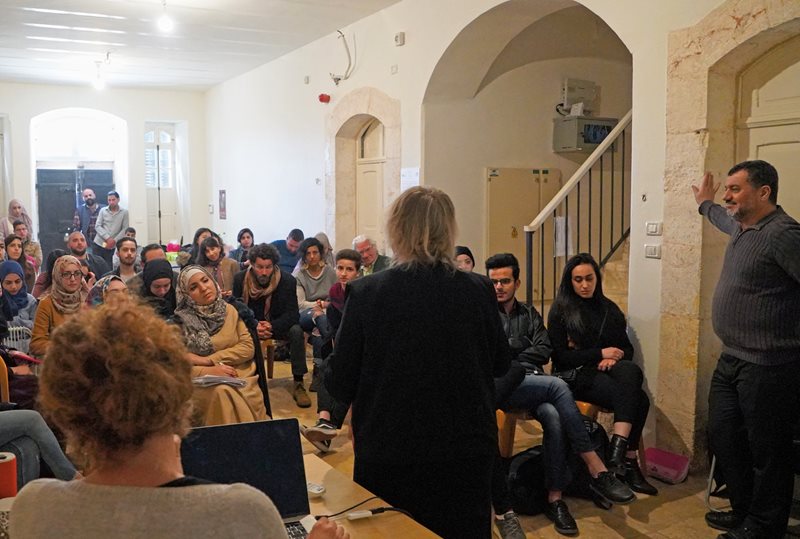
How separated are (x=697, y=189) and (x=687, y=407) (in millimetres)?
1167

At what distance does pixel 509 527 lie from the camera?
3.25 meters

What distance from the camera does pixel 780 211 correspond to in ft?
10.9

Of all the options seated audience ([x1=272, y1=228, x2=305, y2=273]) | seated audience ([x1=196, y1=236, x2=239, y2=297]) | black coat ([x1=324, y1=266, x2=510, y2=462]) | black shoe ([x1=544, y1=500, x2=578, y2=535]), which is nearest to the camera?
black coat ([x1=324, y1=266, x2=510, y2=462])

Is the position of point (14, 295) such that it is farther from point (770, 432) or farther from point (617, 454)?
point (770, 432)

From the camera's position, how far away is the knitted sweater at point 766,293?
320 centimetres

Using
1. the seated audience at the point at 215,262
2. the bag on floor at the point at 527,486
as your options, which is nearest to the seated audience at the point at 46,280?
the seated audience at the point at 215,262

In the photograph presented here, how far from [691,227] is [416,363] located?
8.41 ft

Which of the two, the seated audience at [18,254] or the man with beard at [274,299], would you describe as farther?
the seated audience at [18,254]

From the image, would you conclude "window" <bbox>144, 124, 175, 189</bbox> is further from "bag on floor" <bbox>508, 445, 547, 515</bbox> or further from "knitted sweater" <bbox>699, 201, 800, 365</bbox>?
"knitted sweater" <bbox>699, 201, 800, 365</bbox>

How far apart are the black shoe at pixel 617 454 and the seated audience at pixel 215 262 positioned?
361 centimetres

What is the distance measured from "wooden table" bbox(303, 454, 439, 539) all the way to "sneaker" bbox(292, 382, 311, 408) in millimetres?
3277

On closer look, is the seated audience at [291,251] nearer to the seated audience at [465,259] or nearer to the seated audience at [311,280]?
the seated audience at [311,280]

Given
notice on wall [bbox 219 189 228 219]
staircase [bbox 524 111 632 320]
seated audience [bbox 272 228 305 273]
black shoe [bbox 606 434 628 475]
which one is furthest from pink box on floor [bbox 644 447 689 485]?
notice on wall [bbox 219 189 228 219]

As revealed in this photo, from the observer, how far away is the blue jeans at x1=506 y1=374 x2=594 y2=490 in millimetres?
→ 3621
